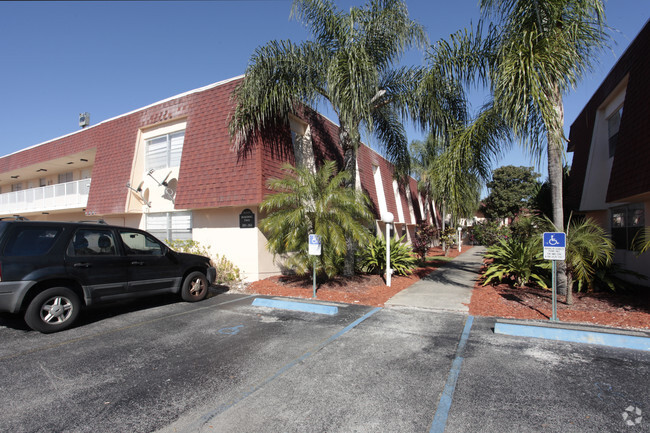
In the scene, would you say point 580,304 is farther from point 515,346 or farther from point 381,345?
point 381,345

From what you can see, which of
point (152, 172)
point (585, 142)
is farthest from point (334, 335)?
point (585, 142)

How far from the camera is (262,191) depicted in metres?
10.4

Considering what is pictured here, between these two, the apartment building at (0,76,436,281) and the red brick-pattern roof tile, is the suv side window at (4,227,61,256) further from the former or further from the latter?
the red brick-pattern roof tile

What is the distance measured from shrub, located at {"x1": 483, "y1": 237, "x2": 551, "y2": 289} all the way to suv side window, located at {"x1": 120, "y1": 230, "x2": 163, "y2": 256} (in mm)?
9096

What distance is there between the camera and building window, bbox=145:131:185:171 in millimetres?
13030

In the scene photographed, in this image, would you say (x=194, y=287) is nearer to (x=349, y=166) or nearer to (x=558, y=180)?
(x=349, y=166)

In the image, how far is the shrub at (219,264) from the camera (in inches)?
434

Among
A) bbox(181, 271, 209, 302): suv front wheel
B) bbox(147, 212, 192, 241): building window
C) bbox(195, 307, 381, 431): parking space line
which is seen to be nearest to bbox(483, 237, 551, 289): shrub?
bbox(195, 307, 381, 431): parking space line

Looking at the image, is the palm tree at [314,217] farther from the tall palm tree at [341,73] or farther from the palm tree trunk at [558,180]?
the palm tree trunk at [558,180]

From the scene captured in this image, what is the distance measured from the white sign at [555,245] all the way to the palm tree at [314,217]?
4319 mm

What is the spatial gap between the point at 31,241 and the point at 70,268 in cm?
75

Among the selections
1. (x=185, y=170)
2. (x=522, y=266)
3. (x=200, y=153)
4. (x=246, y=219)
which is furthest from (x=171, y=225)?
(x=522, y=266)

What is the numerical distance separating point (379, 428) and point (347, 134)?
909cm

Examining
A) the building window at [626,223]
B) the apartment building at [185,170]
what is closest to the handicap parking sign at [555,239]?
the building window at [626,223]
